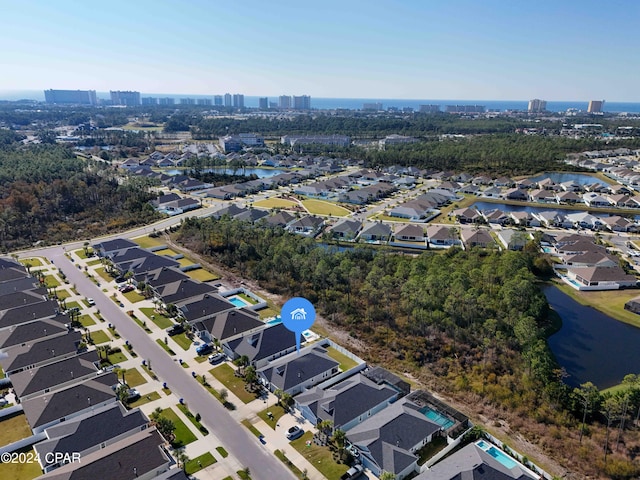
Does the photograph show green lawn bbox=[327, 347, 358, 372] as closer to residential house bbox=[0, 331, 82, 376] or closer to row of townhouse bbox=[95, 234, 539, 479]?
row of townhouse bbox=[95, 234, 539, 479]

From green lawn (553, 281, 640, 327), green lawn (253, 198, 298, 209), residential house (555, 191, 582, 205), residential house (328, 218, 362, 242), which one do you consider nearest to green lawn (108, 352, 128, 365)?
residential house (328, 218, 362, 242)

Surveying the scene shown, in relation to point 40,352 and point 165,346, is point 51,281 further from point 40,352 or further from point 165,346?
point 165,346

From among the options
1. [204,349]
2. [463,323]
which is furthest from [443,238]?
[204,349]

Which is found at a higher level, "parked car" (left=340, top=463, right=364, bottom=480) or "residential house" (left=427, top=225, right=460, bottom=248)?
"residential house" (left=427, top=225, right=460, bottom=248)

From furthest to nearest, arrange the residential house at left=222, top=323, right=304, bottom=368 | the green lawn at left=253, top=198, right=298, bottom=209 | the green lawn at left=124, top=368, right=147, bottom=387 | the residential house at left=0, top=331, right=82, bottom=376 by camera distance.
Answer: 1. the green lawn at left=253, top=198, right=298, bottom=209
2. the residential house at left=222, top=323, right=304, bottom=368
3. the residential house at left=0, top=331, right=82, bottom=376
4. the green lawn at left=124, top=368, right=147, bottom=387

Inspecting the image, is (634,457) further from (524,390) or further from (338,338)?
(338,338)

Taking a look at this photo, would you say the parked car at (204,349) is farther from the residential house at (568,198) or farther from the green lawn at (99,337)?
the residential house at (568,198)

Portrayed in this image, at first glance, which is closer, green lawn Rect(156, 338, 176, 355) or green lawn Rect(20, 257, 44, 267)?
green lawn Rect(156, 338, 176, 355)

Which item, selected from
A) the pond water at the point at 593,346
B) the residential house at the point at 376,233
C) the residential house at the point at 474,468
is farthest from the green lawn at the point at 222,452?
the residential house at the point at 376,233
